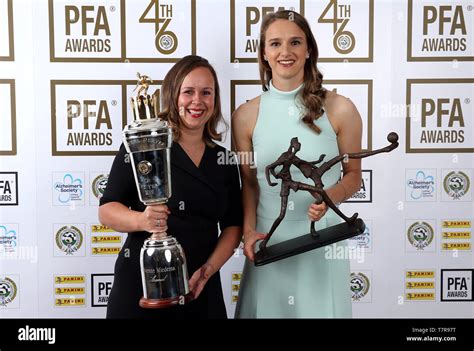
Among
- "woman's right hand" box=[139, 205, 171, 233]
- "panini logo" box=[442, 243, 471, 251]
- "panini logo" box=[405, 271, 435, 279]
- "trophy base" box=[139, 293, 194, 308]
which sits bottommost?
"panini logo" box=[405, 271, 435, 279]

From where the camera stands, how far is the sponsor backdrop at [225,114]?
1559 mm

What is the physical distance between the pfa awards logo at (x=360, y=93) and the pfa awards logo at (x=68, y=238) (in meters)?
0.93

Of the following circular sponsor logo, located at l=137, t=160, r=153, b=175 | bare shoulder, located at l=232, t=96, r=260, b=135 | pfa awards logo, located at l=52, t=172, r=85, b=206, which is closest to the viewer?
circular sponsor logo, located at l=137, t=160, r=153, b=175

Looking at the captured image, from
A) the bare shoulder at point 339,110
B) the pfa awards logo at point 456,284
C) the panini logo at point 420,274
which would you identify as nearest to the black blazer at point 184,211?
the bare shoulder at point 339,110

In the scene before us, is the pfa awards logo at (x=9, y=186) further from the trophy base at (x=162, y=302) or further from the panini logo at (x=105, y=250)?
the trophy base at (x=162, y=302)

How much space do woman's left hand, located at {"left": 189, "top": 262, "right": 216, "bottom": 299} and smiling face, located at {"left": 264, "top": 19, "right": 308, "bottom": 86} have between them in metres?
0.58

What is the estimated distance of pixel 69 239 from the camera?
63.2 inches

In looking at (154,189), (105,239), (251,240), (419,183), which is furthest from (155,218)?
(419,183)

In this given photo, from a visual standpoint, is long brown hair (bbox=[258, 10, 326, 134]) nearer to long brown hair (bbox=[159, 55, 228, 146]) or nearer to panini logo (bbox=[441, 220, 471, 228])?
long brown hair (bbox=[159, 55, 228, 146])

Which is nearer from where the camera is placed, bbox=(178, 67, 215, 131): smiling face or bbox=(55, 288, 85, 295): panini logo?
bbox=(178, 67, 215, 131): smiling face

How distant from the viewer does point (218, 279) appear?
148 cm

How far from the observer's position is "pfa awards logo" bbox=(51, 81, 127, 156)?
5.14 feet

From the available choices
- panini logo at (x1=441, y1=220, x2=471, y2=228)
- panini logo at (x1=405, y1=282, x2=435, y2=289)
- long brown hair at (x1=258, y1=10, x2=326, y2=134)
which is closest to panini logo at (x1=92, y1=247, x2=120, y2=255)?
long brown hair at (x1=258, y1=10, x2=326, y2=134)

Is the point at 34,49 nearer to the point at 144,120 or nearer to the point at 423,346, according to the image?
the point at 144,120
